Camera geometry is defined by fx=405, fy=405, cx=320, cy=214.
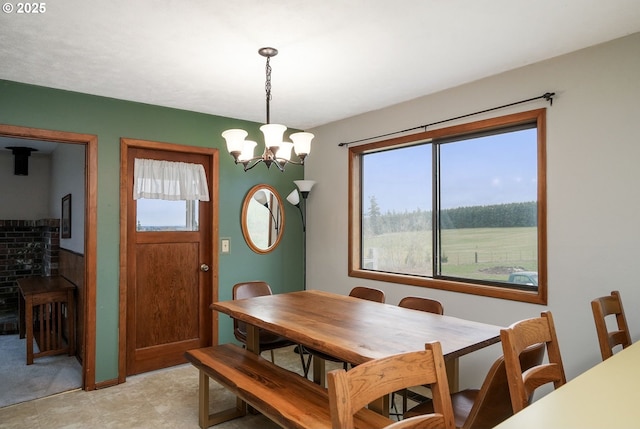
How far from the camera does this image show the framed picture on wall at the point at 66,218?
15.7 ft

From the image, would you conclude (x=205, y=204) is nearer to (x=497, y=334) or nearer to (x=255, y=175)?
(x=255, y=175)

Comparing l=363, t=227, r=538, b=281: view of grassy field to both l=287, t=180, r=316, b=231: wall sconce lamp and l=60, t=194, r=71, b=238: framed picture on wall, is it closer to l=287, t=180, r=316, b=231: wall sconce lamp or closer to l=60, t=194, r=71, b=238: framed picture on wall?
l=287, t=180, r=316, b=231: wall sconce lamp

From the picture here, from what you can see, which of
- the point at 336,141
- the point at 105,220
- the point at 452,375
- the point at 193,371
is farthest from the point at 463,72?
the point at 193,371

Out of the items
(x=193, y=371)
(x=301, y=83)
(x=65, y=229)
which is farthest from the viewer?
(x=65, y=229)

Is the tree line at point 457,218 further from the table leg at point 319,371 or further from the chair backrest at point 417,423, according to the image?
the chair backrest at point 417,423

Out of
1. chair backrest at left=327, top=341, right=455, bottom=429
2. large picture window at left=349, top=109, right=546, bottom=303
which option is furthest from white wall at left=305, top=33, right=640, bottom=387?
chair backrest at left=327, top=341, right=455, bottom=429

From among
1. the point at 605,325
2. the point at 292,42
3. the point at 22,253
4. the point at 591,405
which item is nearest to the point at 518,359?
the point at 591,405

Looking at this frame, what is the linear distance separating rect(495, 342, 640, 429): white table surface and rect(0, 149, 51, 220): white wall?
681 cm

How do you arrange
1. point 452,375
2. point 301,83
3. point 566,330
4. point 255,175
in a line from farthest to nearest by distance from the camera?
point 255,175 < point 301,83 < point 566,330 < point 452,375

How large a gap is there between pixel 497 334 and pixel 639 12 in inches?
74.1

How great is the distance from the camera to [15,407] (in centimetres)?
307

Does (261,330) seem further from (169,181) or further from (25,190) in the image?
(25,190)

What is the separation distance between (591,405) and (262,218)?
375cm

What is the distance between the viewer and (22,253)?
19.3 feet
